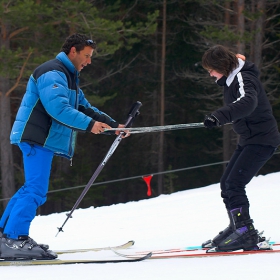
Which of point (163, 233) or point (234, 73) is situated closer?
point (234, 73)

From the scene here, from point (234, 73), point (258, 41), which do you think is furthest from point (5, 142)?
point (234, 73)

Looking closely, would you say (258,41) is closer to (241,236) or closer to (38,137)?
(241,236)

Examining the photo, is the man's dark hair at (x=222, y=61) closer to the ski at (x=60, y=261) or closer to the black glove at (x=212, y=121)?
→ the black glove at (x=212, y=121)

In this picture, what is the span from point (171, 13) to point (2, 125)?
8.20 m

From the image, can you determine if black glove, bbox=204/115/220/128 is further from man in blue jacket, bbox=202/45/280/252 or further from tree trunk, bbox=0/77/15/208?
tree trunk, bbox=0/77/15/208

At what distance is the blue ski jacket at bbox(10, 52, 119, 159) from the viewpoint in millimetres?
4188

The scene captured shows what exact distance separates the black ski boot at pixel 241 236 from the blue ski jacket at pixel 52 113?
1194 mm

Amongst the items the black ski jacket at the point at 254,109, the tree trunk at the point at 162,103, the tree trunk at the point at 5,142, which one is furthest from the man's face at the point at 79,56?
the tree trunk at the point at 162,103

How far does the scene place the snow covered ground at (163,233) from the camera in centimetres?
361

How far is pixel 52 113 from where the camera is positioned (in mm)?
4191

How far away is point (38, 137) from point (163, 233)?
2.01m

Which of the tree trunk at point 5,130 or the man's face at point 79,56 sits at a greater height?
the tree trunk at point 5,130

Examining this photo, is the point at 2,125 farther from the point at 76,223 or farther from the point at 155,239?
the point at 155,239

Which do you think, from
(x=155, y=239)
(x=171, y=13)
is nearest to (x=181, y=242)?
(x=155, y=239)
